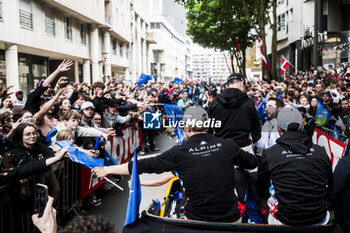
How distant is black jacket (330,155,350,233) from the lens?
11.6 feet

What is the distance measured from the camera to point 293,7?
1416 inches

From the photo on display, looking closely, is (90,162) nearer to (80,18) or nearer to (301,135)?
(301,135)

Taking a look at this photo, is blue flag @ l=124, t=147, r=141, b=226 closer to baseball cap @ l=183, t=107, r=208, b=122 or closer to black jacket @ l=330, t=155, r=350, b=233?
baseball cap @ l=183, t=107, r=208, b=122

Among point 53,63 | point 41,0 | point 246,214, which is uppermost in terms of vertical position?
point 41,0

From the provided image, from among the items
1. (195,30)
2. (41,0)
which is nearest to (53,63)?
(41,0)

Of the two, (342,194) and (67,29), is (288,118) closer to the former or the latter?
(342,194)

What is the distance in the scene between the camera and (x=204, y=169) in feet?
10.6

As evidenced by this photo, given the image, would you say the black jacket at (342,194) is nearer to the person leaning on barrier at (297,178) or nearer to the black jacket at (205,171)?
the person leaning on barrier at (297,178)

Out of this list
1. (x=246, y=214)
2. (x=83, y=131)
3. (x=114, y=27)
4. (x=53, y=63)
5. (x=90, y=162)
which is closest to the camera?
(x=90, y=162)

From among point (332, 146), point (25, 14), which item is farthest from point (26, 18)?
point (332, 146)

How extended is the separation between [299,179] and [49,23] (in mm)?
22528

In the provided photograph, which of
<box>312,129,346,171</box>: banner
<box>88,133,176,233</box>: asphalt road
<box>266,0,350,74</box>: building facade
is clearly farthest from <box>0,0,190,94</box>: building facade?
<box>266,0,350,74</box>: building facade

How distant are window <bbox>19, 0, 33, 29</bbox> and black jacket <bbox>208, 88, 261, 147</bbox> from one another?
57.3 ft

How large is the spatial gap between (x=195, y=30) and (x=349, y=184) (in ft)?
130
